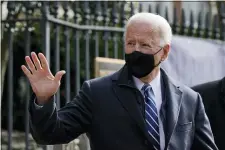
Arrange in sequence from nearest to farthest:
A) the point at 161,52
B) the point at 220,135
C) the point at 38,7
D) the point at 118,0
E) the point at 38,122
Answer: the point at 38,122, the point at 161,52, the point at 220,135, the point at 38,7, the point at 118,0

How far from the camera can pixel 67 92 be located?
679 cm

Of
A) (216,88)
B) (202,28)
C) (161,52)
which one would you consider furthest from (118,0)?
(161,52)

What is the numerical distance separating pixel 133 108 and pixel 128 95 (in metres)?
0.09

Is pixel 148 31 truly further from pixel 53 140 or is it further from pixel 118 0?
pixel 118 0

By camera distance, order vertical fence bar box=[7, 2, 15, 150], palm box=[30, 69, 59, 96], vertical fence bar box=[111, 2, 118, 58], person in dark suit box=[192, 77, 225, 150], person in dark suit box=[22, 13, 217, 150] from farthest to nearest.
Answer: vertical fence bar box=[111, 2, 118, 58] < vertical fence bar box=[7, 2, 15, 150] < person in dark suit box=[192, 77, 225, 150] < person in dark suit box=[22, 13, 217, 150] < palm box=[30, 69, 59, 96]

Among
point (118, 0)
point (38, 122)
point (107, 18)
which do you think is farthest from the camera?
point (118, 0)

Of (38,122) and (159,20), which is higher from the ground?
(159,20)

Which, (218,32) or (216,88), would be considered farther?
(218,32)

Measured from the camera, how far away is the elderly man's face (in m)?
3.51

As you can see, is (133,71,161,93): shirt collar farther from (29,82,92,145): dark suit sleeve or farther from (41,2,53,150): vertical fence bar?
(41,2,53,150): vertical fence bar

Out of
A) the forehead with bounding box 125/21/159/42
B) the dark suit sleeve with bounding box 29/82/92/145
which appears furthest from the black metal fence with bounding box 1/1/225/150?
the forehead with bounding box 125/21/159/42

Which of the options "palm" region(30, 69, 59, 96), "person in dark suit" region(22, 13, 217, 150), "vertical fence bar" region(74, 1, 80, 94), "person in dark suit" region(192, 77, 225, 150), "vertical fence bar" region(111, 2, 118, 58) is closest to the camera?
"palm" region(30, 69, 59, 96)

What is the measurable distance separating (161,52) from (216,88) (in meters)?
0.98

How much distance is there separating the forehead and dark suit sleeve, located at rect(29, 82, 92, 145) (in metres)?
0.37
